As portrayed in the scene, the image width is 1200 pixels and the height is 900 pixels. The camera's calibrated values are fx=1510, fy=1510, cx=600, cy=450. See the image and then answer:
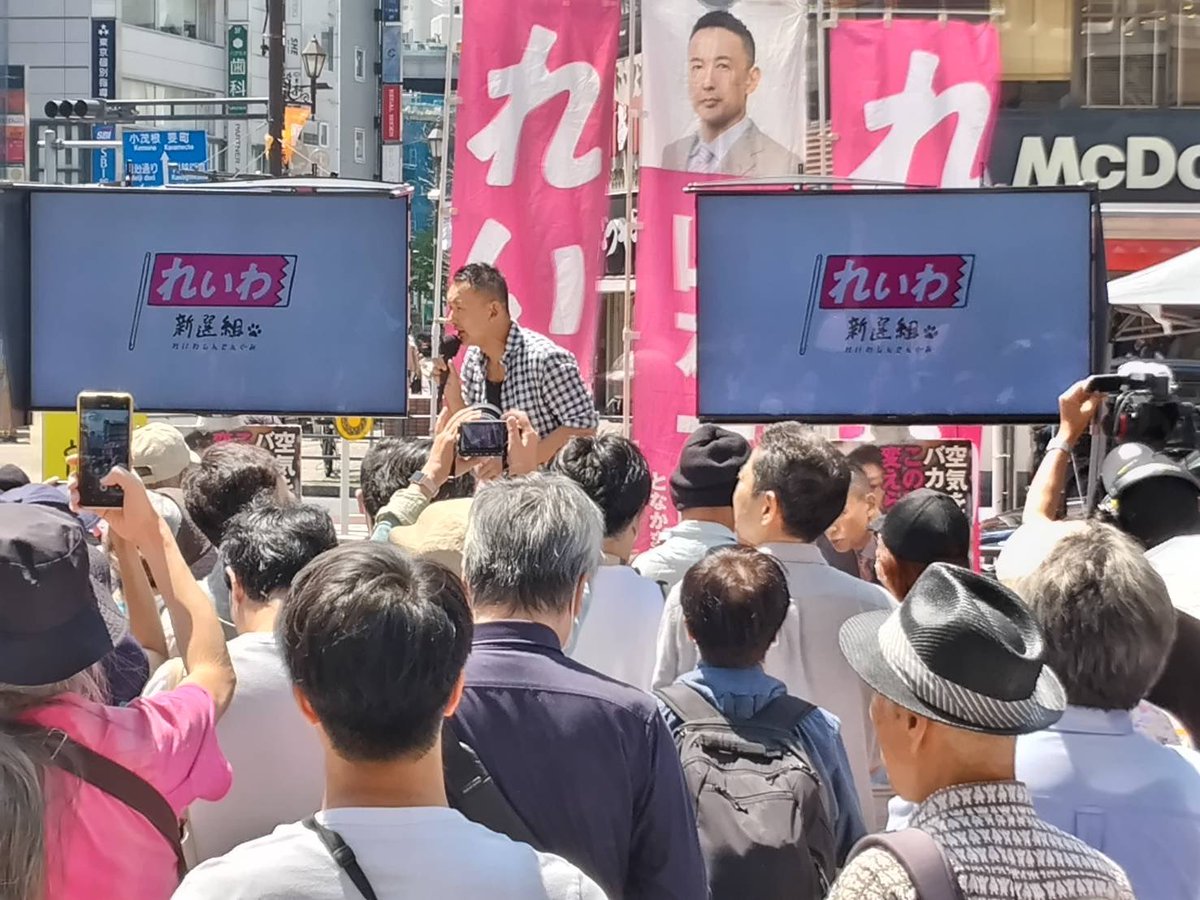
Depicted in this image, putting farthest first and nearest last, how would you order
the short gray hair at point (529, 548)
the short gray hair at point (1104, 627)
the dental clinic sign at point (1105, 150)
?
the dental clinic sign at point (1105, 150)
the short gray hair at point (529, 548)
the short gray hair at point (1104, 627)

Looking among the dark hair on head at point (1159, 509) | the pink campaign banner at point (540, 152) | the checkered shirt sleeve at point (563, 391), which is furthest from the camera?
the pink campaign banner at point (540, 152)

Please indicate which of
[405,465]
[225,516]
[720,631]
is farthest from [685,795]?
[405,465]

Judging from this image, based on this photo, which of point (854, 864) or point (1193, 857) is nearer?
point (854, 864)

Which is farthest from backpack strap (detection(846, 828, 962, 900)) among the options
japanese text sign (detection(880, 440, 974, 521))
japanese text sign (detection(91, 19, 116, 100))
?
japanese text sign (detection(91, 19, 116, 100))

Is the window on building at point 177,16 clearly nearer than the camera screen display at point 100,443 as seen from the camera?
No

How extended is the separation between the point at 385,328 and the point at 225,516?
1580 millimetres

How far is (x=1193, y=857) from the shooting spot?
2.30 m

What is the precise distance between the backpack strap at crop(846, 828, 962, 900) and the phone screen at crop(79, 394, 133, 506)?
1.76 m

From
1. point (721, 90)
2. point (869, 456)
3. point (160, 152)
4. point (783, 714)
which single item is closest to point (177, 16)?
point (160, 152)

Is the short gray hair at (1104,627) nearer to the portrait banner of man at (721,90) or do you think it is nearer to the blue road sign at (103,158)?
the portrait banner of man at (721,90)

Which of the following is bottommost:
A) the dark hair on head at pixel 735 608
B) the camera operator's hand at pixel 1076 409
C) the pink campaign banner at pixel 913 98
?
the dark hair on head at pixel 735 608

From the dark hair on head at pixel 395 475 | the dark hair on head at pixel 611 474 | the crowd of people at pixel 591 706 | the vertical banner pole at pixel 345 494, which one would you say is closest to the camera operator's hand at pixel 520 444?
the dark hair on head at pixel 395 475

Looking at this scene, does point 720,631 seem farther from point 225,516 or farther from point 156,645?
point 225,516

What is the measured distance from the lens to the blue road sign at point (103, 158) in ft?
91.2
